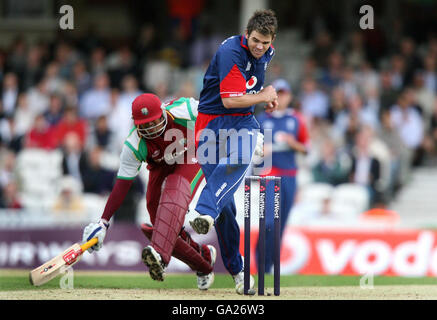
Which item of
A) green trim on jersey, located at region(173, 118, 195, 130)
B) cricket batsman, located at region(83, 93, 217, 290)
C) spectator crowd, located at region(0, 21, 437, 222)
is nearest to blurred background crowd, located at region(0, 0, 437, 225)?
spectator crowd, located at region(0, 21, 437, 222)

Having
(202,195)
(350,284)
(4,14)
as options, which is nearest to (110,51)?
(4,14)

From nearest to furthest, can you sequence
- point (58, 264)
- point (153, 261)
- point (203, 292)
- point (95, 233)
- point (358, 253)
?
point (153, 261)
point (58, 264)
point (95, 233)
point (203, 292)
point (358, 253)

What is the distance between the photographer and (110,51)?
69.0ft

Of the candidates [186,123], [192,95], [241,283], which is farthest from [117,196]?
[192,95]

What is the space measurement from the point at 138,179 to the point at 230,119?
24.6ft

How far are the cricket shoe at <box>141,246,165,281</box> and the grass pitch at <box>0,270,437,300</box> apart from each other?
27 cm

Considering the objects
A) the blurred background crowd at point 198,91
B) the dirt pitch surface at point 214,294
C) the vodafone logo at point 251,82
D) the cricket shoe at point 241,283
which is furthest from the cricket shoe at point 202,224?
the blurred background crowd at point 198,91

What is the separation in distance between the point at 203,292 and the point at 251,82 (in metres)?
2.21

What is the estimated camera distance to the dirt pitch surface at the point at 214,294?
8.23 m

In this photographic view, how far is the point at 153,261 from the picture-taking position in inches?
Result: 317

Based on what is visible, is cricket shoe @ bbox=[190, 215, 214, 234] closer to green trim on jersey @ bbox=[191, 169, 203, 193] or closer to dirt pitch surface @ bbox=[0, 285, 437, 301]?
dirt pitch surface @ bbox=[0, 285, 437, 301]

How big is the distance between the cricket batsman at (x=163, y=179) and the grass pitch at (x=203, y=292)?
0.41m

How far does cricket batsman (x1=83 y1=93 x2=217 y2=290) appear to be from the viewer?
8.51 meters

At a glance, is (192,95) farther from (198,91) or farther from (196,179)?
(196,179)
